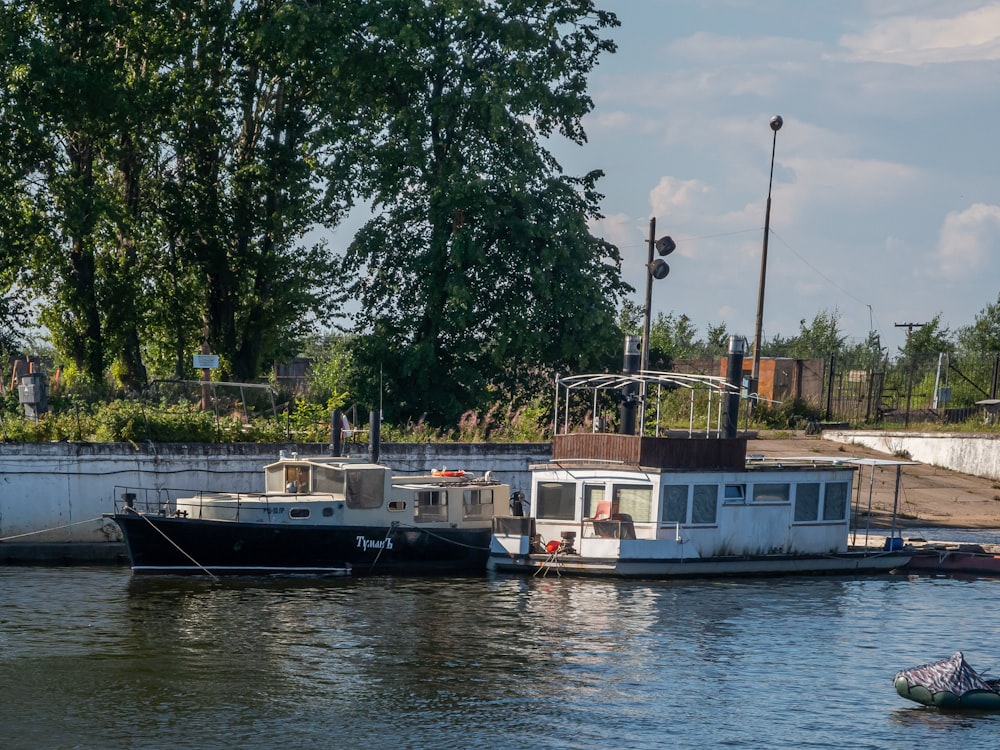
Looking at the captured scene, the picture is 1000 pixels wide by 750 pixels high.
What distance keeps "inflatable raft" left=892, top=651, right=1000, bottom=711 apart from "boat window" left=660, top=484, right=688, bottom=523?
10.9m

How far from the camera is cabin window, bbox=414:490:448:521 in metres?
33.7

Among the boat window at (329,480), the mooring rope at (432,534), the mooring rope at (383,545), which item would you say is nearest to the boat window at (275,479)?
the boat window at (329,480)

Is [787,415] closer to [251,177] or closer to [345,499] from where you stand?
[251,177]

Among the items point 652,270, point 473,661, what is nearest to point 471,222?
point 652,270

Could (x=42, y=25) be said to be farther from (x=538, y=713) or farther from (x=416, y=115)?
(x=538, y=713)

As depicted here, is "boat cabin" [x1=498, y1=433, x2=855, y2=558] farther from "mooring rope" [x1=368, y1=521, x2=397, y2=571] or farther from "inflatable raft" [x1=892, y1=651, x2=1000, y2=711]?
"inflatable raft" [x1=892, y1=651, x2=1000, y2=711]

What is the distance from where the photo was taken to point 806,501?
34250 mm

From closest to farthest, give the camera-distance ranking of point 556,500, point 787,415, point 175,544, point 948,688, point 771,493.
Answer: point 948,688 → point 175,544 → point 556,500 → point 771,493 → point 787,415

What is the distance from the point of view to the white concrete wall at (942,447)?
5024 cm

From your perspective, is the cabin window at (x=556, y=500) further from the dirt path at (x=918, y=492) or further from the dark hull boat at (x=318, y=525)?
the dirt path at (x=918, y=492)

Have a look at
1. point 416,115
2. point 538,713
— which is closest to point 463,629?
point 538,713

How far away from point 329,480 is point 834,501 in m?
13.0

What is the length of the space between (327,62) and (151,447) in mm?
14508

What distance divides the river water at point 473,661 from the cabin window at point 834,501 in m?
2.67
